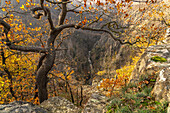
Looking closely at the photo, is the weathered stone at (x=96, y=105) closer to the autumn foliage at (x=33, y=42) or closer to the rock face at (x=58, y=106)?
the autumn foliage at (x=33, y=42)

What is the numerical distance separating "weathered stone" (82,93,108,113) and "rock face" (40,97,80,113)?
2542mm

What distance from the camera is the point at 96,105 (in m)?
4.66

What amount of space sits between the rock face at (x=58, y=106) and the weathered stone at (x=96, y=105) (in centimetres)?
254

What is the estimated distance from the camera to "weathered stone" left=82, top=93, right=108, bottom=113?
171 inches

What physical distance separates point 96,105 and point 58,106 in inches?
153

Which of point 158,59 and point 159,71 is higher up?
point 158,59

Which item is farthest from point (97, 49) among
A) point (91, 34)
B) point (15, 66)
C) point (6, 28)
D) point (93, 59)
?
point (6, 28)

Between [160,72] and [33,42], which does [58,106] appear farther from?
[33,42]

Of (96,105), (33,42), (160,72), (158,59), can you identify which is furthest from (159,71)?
(33,42)

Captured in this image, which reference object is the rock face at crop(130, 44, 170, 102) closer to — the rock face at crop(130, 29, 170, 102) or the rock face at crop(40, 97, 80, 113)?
the rock face at crop(130, 29, 170, 102)

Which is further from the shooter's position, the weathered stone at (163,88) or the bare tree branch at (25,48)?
the bare tree branch at (25,48)

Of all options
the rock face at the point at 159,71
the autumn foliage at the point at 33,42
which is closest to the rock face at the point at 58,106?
the autumn foliage at the point at 33,42

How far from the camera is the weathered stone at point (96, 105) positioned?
4339 millimetres

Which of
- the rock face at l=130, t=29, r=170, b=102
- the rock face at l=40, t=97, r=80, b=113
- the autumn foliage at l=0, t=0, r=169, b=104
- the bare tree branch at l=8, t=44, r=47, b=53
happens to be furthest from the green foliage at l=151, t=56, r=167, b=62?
the bare tree branch at l=8, t=44, r=47, b=53
